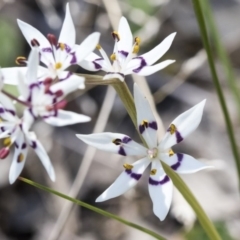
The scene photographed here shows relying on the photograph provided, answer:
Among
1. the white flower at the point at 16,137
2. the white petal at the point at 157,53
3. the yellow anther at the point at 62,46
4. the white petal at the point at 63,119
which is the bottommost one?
the white flower at the point at 16,137

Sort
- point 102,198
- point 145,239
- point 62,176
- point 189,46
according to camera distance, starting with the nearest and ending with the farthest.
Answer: point 102,198
point 145,239
point 62,176
point 189,46

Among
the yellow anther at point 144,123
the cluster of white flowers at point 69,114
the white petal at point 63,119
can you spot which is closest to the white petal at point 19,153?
the cluster of white flowers at point 69,114

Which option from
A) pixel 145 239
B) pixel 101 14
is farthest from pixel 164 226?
pixel 101 14

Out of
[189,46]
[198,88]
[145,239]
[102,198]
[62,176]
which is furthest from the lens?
[189,46]

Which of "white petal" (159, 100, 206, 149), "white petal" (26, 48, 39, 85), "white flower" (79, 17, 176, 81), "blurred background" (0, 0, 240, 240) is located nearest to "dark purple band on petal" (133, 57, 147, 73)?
"white flower" (79, 17, 176, 81)

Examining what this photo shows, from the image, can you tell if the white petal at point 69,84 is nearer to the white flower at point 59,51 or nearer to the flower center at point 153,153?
the white flower at point 59,51

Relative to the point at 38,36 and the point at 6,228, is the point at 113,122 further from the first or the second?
the point at 38,36

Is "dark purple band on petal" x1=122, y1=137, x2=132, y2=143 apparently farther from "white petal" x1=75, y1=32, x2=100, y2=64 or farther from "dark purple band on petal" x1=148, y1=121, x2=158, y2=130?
"white petal" x1=75, y1=32, x2=100, y2=64
